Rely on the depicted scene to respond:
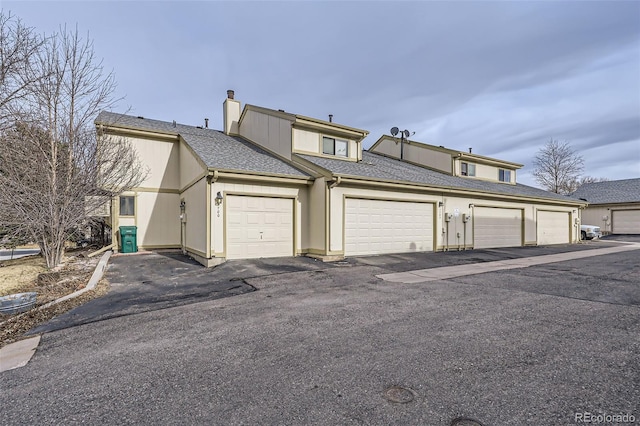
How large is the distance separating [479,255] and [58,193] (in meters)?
15.5

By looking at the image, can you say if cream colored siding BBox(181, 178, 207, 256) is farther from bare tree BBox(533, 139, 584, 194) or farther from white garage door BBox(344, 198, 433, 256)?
bare tree BBox(533, 139, 584, 194)

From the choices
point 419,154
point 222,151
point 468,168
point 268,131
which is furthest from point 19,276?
point 468,168

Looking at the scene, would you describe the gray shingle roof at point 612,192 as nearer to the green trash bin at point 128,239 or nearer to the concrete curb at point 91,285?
the green trash bin at point 128,239

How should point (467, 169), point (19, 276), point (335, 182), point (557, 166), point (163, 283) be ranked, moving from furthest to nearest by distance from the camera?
1. point (557, 166)
2. point (467, 169)
3. point (335, 182)
4. point (19, 276)
5. point (163, 283)

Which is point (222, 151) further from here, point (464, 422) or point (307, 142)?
point (464, 422)

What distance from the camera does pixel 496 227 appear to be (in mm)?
15656

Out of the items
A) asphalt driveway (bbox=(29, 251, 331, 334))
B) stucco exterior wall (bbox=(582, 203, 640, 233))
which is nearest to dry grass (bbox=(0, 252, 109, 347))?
asphalt driveway (bbox=(29, 251, 331, 334))

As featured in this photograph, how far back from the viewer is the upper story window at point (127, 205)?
1320 cm

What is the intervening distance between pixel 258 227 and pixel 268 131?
19.1ft

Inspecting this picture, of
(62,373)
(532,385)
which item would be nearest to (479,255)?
(532,385)

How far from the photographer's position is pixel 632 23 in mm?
8844

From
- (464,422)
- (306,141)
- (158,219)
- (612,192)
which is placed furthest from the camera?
(612,192)

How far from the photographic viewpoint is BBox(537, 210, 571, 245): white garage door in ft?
58.7

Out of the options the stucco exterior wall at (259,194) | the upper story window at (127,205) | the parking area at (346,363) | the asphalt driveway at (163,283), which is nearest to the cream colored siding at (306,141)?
the stucco exterior wall at (259,194)
